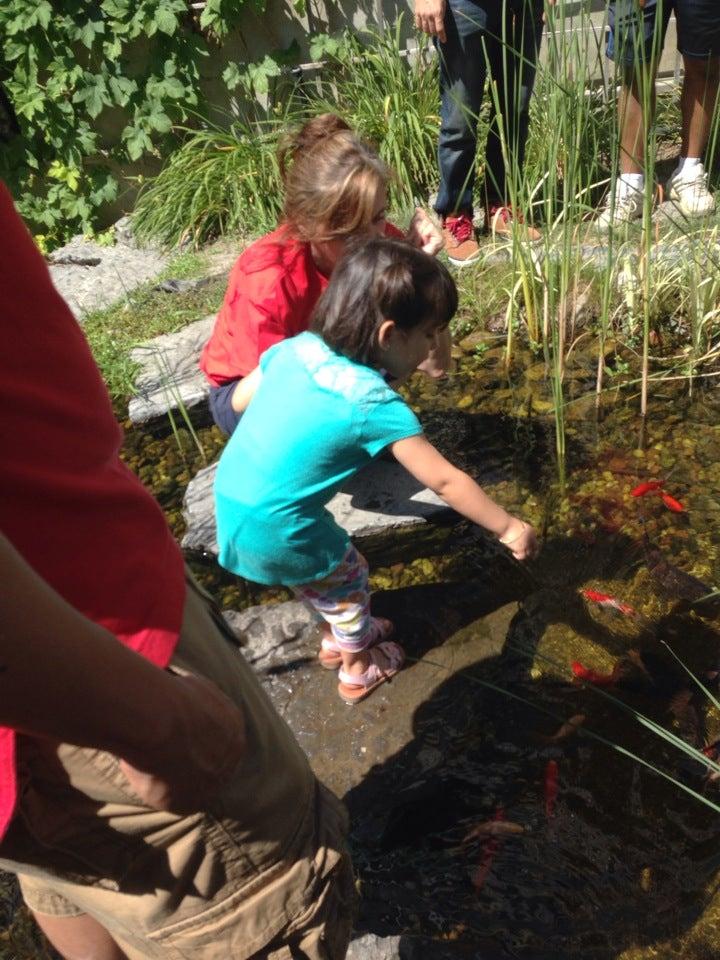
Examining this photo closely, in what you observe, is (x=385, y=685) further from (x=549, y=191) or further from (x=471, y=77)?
(x=471, y=77)

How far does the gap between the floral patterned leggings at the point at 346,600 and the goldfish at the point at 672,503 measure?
1050 millimetres

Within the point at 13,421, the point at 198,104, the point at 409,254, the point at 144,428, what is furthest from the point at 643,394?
the point at 198,104

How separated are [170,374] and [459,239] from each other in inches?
61.1

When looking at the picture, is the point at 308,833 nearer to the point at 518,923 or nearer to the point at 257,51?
the point at 518,923

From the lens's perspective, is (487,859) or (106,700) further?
(487,859)

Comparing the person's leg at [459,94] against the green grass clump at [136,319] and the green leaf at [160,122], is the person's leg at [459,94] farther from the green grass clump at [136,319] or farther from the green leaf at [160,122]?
the green leaf at [160,122]

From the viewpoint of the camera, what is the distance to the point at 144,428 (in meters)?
3.63

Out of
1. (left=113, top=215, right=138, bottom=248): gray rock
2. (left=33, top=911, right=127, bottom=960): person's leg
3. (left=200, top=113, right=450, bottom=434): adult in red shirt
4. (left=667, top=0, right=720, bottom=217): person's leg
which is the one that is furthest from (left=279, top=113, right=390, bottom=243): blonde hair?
(left=113, top=215, right=138, bottom=248): gray rock

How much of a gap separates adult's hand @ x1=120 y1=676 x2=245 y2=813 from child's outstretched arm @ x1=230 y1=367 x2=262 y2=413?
1.62 m

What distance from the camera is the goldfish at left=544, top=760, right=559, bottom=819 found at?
6.42 ft

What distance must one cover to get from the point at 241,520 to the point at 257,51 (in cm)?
453

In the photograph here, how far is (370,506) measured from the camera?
289cm

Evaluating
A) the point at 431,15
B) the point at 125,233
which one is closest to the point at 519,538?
the point at 431,15

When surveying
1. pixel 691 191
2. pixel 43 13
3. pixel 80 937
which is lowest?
pixel 691 191
